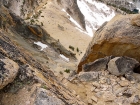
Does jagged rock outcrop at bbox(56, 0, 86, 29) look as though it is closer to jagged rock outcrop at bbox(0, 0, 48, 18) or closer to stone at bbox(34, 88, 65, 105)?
jagged rock outcrop at bbox(0, 0, 48, 18)

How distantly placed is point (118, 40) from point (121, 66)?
1784 millimetres

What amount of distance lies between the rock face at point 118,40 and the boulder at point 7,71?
8135mm

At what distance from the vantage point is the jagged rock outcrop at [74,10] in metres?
41.5

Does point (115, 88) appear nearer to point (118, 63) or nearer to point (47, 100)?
point (118, 63)

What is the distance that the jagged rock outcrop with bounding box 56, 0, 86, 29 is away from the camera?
41.5 metres

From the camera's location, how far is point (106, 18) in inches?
1996

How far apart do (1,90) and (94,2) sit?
51401 millimetres

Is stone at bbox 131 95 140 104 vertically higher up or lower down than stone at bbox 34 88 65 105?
lower down

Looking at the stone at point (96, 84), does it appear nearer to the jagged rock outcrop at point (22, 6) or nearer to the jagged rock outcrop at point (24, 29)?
the jagged rock outcrop at point (24, 29)

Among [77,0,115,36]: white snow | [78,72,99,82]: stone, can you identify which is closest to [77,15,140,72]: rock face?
[78,72,99,82]: stone

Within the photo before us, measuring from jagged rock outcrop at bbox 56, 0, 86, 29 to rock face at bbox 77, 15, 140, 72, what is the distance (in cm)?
2816

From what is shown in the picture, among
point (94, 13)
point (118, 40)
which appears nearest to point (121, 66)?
point (118, 40)

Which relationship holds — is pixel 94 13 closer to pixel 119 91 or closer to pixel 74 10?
pixel 74 10

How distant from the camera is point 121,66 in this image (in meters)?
10.9
